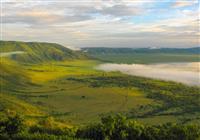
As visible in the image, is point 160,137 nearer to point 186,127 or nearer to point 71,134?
point 186,127

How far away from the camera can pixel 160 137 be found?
11488 cm

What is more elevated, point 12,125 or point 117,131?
point 12,125

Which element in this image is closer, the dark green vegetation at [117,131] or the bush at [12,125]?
the dark green vegetation at [117,131]

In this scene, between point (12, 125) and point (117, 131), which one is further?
point (12, 125)

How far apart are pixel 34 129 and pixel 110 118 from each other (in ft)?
84.5

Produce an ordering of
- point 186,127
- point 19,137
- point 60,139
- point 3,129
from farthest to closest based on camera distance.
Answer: point 186,127 → point 3,129 → point 19,137 → point 60,139

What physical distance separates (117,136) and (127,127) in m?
4.70

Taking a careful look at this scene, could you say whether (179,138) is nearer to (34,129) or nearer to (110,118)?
(110,118)

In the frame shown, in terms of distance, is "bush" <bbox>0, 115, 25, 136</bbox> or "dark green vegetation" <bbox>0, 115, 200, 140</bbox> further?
"bush" <bbox>0, 115, 25, 136</bbox>

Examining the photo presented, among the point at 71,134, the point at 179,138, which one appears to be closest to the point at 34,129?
the point at 71,134

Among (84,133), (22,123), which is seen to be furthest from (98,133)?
(22,123)

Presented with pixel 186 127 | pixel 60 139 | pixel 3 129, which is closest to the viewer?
pixel 60 139

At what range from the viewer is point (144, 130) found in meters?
115

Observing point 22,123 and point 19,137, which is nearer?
point 19,137
